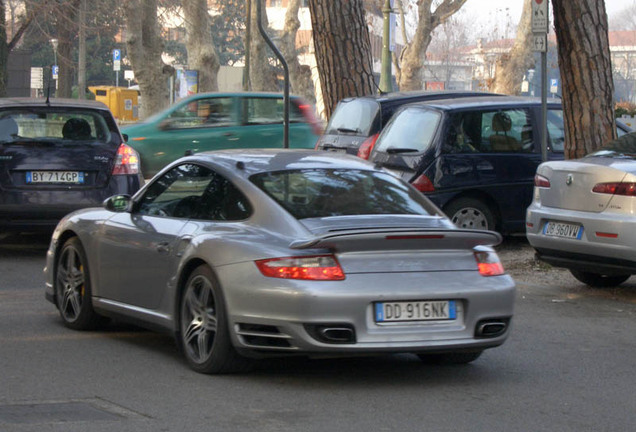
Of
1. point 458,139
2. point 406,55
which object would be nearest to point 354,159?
point 458,139

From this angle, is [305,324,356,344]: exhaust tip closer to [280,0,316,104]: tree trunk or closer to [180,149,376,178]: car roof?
[180,149,376,178]: car roof

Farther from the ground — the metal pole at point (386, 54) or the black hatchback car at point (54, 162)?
the metal pole at point (386, 54)

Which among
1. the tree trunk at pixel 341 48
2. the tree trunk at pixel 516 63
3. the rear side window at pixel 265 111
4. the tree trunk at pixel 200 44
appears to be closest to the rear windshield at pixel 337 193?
the tree trunk at pixel 341 48

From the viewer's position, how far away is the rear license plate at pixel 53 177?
41.4 ft

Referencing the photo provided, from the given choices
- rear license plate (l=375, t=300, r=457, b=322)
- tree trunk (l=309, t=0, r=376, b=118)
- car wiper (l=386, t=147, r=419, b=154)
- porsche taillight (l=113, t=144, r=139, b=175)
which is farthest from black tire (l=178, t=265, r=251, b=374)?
tree trunk (l=309, t=0, r=376, b=118)

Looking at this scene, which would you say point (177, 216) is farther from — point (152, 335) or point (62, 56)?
point (62, 56)

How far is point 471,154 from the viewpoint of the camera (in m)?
13.8

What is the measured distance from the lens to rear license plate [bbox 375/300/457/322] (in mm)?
6438

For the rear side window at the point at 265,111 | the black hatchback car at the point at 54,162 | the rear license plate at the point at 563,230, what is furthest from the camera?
the rear side window at the point at 265,111

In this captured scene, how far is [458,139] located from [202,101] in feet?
29.1

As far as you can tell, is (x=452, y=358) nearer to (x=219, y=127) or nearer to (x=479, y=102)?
(x=479, y=102)

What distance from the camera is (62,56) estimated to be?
3638 centimetres

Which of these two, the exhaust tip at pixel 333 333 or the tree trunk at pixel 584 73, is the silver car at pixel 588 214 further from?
the exhaust tip at pixel 333 333

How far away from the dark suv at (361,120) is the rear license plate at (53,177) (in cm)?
375
